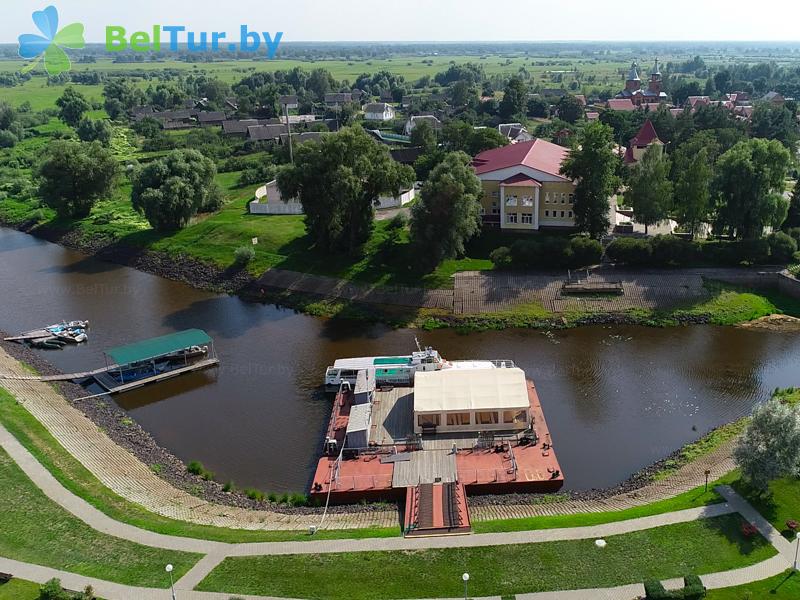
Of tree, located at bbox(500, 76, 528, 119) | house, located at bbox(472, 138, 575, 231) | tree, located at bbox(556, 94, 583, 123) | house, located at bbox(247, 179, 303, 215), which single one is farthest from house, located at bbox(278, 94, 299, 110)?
house, located at bbox(472, 138, 575, 231)

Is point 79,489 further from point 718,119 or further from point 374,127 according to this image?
point 374,127

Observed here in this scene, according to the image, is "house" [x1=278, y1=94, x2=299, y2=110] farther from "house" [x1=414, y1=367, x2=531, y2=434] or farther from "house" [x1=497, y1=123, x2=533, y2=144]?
"house" [x1=414, y1=367, x2=531, y2=434]

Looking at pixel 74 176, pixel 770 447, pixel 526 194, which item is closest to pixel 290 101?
pixel 74 176

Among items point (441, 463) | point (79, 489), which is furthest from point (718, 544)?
point (79, 489)

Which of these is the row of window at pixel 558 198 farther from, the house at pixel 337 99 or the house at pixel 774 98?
the house at pixel 337 99

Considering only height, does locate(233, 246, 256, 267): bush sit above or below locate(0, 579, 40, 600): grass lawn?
above
